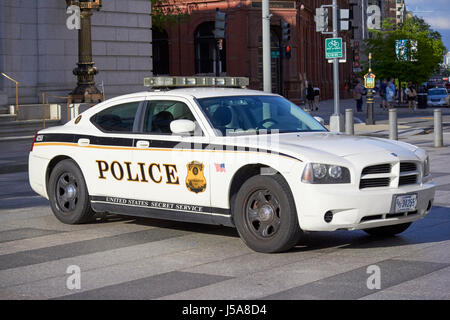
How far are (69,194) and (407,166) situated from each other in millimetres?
4131

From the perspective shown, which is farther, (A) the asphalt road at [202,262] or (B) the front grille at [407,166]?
(B) the front grille at [407,166]

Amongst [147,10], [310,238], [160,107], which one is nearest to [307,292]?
[310,238]

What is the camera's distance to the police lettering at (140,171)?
9.32 m

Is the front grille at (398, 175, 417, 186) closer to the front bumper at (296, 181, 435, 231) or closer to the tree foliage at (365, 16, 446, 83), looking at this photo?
the front bumper at (296, 181, 435, 231)

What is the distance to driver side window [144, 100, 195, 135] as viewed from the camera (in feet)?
31.4

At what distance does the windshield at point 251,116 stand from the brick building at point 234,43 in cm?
4509

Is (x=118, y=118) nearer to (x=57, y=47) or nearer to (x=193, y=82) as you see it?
(x=193, y=82)

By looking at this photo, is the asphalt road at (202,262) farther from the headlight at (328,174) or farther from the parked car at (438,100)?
the parked car at (438,100)

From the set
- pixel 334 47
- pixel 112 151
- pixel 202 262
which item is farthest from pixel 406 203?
pixel 334 47

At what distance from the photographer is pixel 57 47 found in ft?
94.2

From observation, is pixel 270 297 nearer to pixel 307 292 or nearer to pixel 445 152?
pixel 307 292

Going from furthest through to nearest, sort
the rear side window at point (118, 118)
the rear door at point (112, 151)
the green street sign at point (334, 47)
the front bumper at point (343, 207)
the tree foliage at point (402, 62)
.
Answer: the tree foliage at point (402, 62) → the green street sign at point (334, 47) → the rear side window at point (118, 118) → the rear door at point (112, 151) → the front bumper at point (343, 207)

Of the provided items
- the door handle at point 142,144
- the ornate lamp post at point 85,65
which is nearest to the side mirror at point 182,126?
the door handle at point 142,144

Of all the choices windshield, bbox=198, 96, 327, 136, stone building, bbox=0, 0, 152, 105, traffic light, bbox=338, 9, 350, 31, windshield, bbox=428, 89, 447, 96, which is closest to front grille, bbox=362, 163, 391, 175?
windshield, bbox=198, 96, 327, 136
